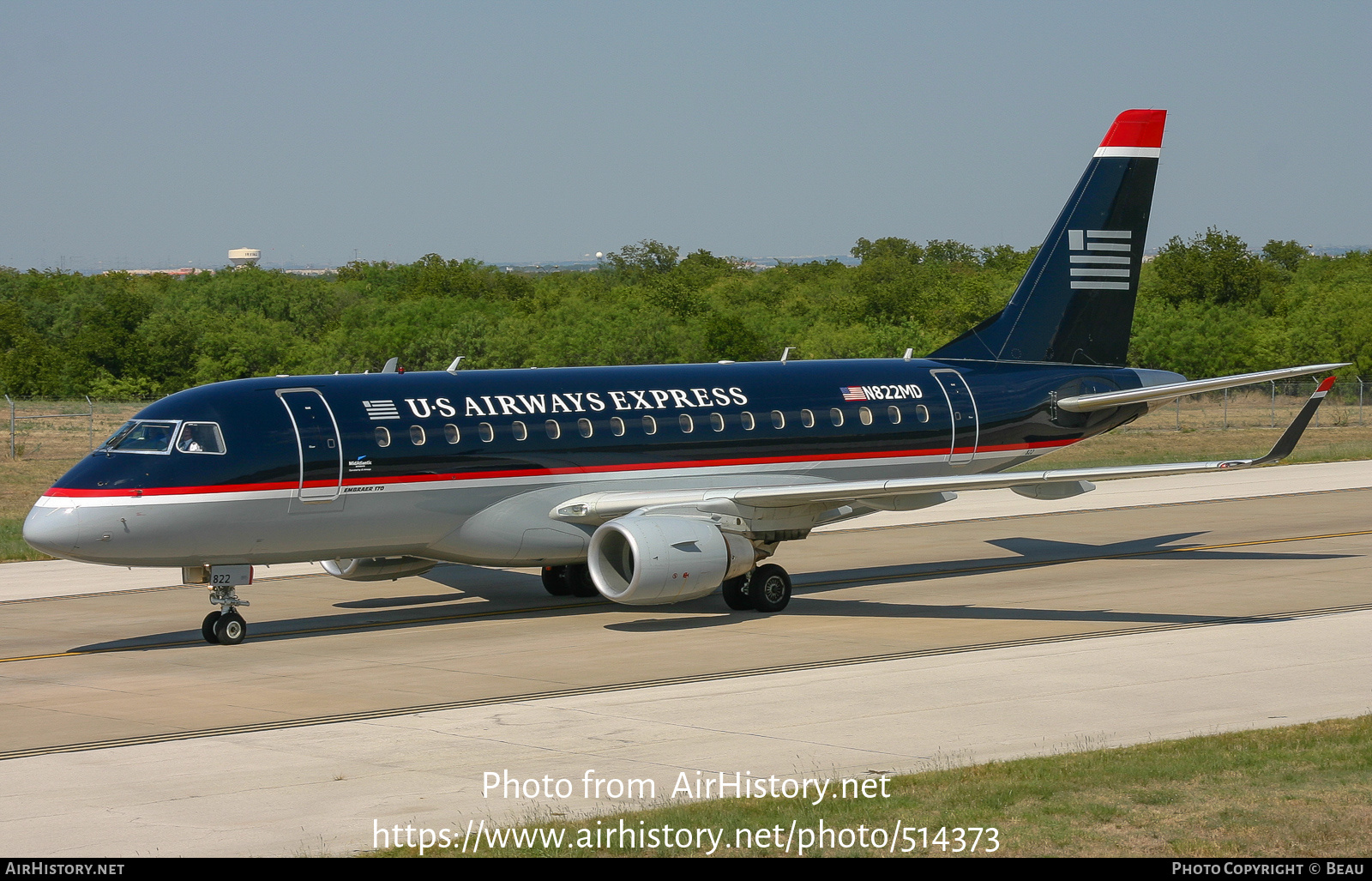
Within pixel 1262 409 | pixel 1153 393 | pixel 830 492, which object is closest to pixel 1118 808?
pixel 830 492

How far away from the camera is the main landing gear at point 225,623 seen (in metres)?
24.0

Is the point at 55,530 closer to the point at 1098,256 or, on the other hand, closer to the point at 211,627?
the point at 211,627

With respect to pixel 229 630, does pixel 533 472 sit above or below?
above

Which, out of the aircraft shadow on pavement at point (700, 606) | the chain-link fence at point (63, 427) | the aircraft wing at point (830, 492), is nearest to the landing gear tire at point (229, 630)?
the aircraft shadow on pavement at point (700, 606)

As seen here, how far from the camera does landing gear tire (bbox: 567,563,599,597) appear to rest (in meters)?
28.3

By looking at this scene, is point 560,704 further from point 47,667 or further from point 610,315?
point 610,315

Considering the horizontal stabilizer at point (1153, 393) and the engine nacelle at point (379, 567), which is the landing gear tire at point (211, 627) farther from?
the horizontal stabilizer at point (1153, 393)

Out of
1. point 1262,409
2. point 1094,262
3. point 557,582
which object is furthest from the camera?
point 1262,409

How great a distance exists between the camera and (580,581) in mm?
28375

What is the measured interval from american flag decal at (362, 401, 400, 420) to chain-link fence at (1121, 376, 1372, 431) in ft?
164

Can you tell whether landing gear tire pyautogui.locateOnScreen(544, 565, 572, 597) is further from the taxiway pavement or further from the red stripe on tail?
the red stripe on tail

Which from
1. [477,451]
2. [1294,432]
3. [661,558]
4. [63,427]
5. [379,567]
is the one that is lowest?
[379,567]

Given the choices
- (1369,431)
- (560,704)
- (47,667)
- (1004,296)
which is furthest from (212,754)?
→ (1004,296)

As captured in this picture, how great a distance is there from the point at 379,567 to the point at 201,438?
4252 millimetres
